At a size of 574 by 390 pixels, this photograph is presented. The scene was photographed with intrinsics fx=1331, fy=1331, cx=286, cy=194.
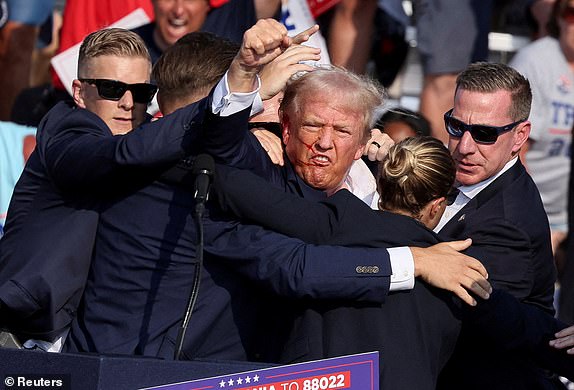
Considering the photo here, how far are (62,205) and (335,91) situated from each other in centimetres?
100

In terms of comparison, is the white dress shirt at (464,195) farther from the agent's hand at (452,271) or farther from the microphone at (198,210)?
the microphone at (198,210)

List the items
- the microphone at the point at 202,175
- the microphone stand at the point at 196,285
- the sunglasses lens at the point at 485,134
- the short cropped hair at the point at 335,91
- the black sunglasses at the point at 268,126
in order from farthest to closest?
the sunglasses lens at the point at 485,134
the black sunglasses at the point at 268,126
the short cropped hair at the point at 335,91
the microphone at the point at 202,175
the microphone stand at the point at 196,285

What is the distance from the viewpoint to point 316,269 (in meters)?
3.97

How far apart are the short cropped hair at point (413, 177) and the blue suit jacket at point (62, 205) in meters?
0.65

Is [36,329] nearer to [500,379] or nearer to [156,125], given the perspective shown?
[156,125]

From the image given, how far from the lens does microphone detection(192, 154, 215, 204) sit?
149 inches

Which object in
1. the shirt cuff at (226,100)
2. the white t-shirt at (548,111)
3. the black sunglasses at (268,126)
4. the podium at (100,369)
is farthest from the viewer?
the white t-shirt at (548,111)

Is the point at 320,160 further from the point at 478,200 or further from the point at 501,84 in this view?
the point at 501,84

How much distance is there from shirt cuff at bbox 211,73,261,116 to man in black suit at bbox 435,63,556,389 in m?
1.05

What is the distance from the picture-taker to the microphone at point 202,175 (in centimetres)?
378

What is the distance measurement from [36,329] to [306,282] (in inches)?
40.6

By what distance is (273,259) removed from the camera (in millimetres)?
4008

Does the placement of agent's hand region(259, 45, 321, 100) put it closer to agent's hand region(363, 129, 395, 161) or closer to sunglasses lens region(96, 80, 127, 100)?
agent's hand region(363, 129, 395, 161)

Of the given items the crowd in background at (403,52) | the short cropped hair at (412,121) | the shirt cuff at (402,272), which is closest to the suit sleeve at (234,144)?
the shirt cuff at (402,272)
